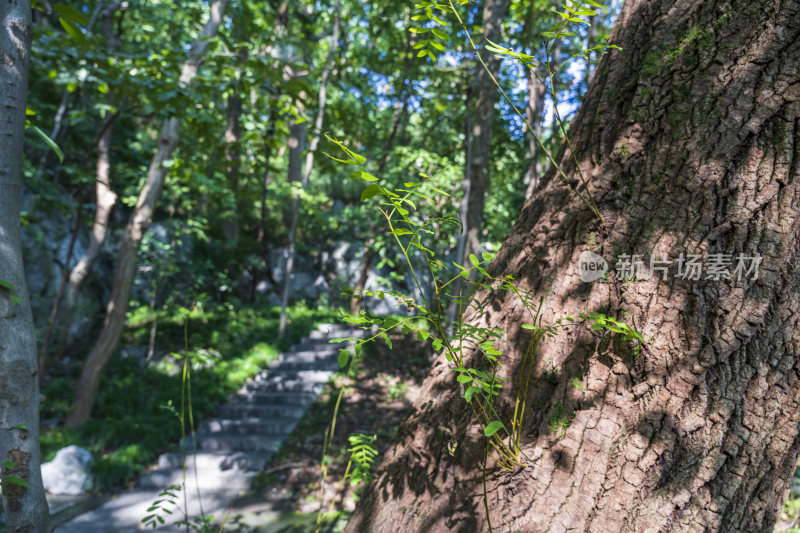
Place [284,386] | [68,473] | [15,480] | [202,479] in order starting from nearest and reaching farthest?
[15,480] → [68,473] → [202,479] → [284,386]

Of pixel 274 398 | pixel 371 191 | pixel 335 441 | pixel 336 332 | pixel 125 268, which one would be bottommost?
pixel 335 441

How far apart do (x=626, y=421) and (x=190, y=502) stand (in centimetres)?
441

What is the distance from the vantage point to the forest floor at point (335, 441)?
377 centimetres

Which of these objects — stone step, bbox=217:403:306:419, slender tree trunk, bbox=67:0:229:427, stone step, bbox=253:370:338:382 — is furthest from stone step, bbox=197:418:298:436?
slender tree trunk, bbox=67:0:229:427

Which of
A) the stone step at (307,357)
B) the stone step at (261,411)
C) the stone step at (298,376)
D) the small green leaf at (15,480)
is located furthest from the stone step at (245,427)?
the small green leaf at (15,480)

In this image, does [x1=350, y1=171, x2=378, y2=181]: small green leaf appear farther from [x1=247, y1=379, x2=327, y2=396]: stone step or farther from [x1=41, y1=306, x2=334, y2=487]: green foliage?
[x1=247, y1=379, x2=327, y2=396]: stone step

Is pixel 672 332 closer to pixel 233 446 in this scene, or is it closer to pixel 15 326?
pixel 15 326

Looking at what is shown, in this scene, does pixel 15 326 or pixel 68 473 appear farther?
pixel 68 473

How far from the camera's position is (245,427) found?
548 centimetres

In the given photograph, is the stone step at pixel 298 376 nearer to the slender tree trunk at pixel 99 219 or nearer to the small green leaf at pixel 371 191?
the slender tree trunk at pixel 99 219

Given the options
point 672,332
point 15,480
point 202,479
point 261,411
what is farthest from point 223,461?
point 672,332

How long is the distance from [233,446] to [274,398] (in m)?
1.01

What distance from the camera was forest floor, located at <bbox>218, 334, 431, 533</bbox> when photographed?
A: 377cm

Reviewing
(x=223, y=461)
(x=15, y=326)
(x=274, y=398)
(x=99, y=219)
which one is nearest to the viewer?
(x=15, y=326)
